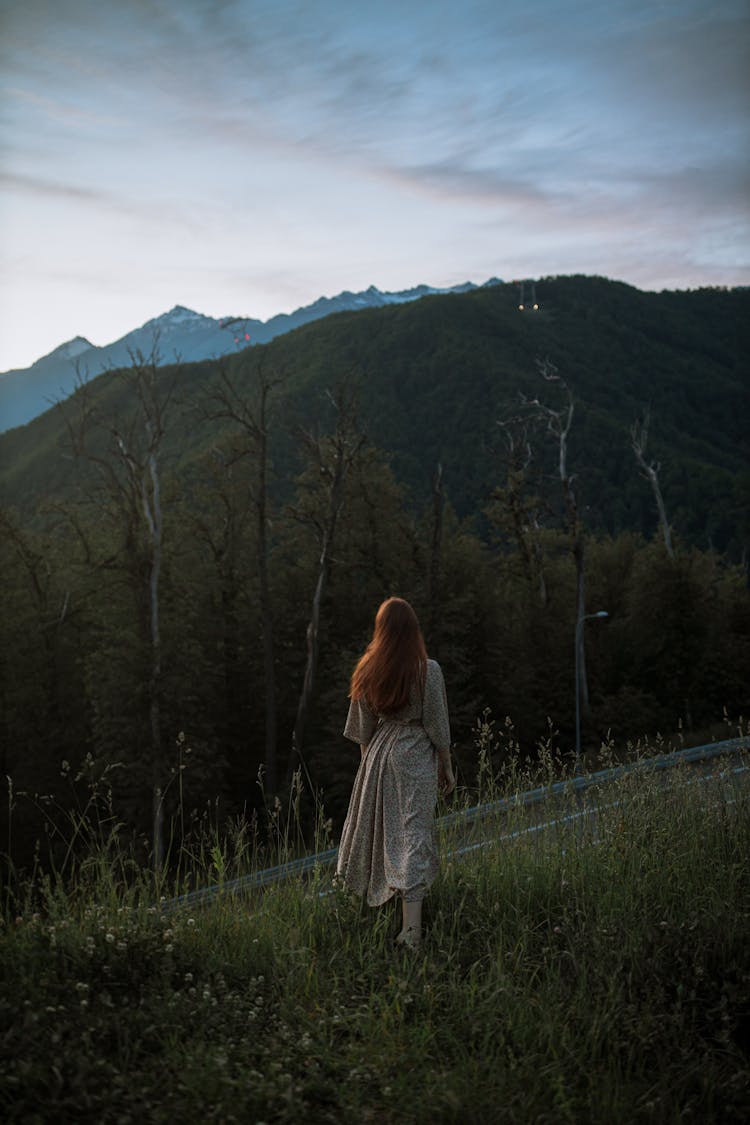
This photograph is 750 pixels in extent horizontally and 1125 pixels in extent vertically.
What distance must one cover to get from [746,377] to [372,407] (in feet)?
192

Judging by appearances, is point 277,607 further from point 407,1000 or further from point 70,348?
point 70,348

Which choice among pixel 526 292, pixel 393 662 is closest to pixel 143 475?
pixel 393 662

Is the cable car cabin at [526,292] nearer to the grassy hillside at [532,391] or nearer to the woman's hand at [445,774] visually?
the grassy hillside at [532,391]

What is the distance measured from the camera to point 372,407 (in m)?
88.2

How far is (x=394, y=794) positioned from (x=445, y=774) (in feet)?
0.94

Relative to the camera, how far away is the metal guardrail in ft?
14.6

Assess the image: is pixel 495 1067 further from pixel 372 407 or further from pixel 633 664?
pixel 372 407

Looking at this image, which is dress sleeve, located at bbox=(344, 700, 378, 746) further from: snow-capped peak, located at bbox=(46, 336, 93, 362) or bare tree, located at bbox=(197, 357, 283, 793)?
snow-capped peak, located at bbox=(46, 336, 93, 362)

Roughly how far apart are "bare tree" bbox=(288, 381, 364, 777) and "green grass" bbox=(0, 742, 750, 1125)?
902 inches

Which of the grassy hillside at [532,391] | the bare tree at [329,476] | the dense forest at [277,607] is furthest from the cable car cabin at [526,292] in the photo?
the bare tree at [329,476]

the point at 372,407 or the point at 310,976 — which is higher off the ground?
the point at 372,407

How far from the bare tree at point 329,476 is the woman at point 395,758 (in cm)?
2284

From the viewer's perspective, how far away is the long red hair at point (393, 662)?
4.47m

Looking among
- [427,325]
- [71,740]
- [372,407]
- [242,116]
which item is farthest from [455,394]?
[242,116]
